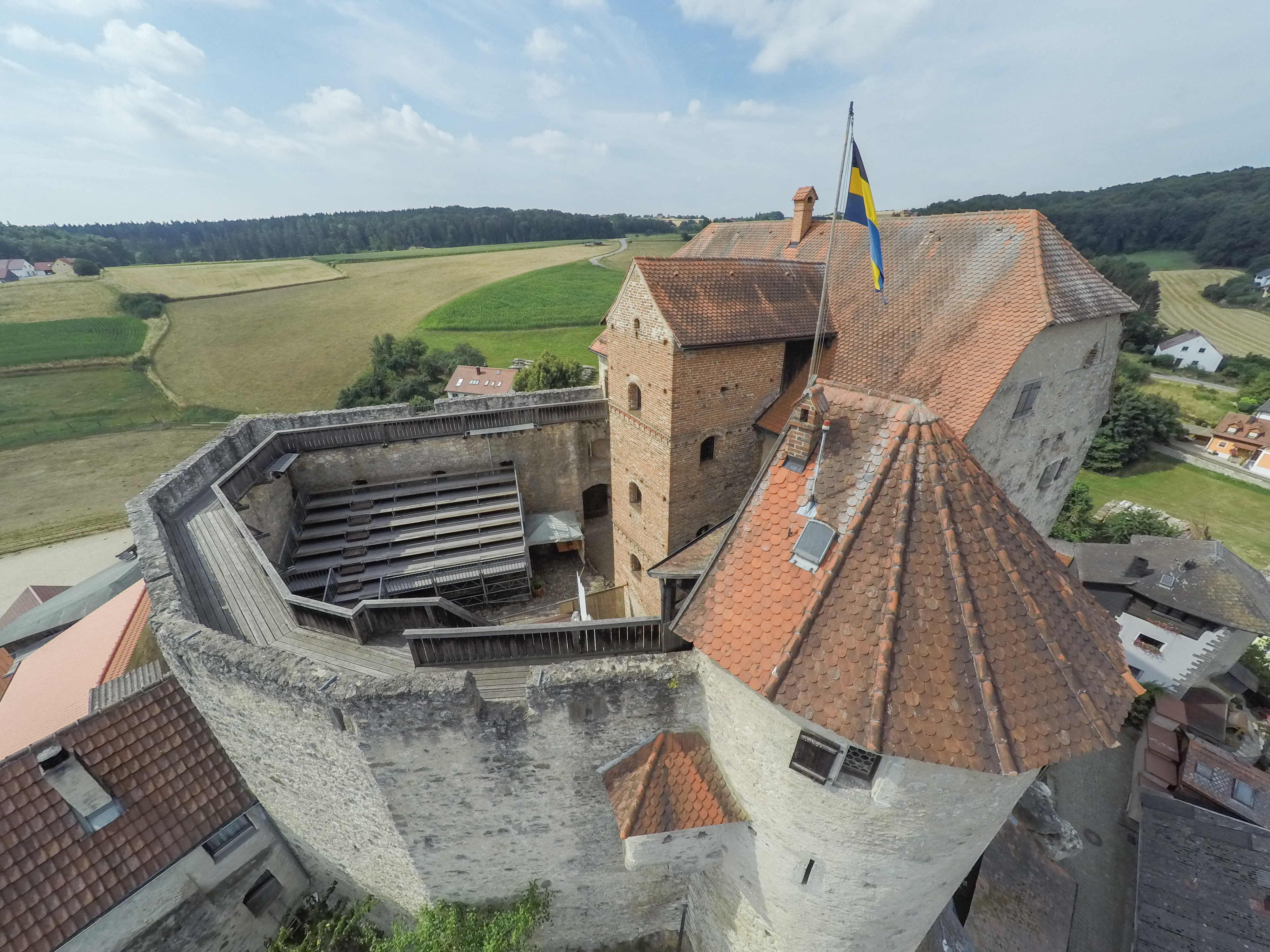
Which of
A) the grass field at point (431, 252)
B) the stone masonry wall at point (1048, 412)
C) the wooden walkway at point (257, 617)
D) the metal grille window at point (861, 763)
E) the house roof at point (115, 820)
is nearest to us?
the metal grille window at point (861, 763)

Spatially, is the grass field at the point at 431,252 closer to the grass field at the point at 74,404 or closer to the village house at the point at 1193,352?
the grass field at the point at 74,404

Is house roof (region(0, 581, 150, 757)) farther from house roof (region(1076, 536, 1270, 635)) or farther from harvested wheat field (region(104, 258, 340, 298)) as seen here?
harvested wheat field (region(104, 258, 340, 298))

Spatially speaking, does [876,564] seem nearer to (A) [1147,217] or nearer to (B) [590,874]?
(B) [590,874]

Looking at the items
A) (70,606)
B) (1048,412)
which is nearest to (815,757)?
(1048,412)

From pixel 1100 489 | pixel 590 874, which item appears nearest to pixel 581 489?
pixel 590 874

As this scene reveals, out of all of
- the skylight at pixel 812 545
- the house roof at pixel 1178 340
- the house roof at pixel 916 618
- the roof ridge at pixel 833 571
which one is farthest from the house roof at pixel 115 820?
the house roof at pixel 1178 340

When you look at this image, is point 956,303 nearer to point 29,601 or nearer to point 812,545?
point 812,545
